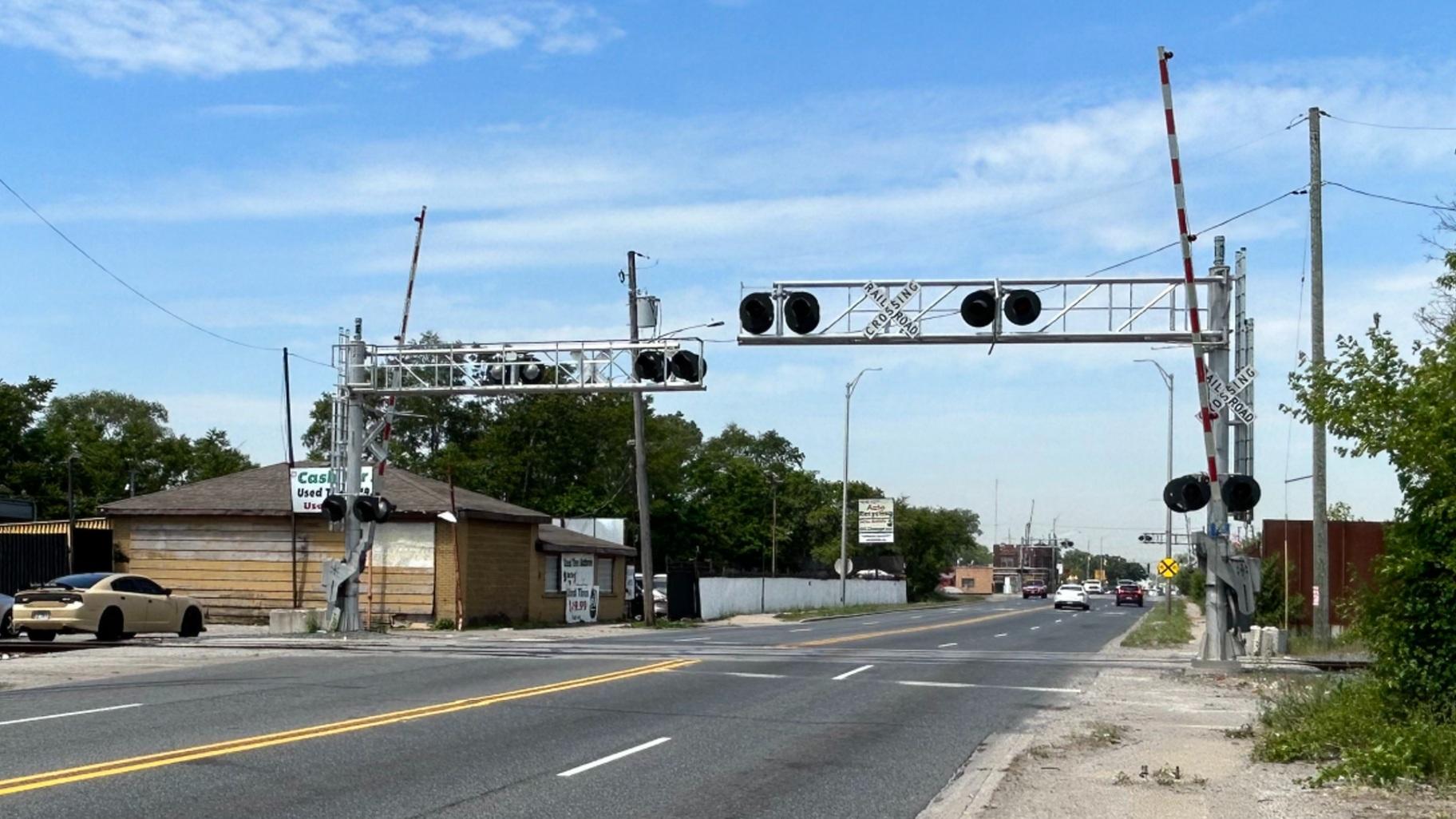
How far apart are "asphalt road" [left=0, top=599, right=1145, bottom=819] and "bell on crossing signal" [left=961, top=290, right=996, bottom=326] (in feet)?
19.6

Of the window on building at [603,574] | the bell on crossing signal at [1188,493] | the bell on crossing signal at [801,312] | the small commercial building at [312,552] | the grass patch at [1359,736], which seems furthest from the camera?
the window on building at [603,574]

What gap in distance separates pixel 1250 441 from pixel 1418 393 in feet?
33.6

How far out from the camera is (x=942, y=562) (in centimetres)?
12050

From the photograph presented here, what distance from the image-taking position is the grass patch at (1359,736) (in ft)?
36.0

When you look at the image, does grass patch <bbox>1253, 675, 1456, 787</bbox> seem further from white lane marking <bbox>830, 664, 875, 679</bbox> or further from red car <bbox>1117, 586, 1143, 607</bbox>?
red car <bbox>1117, 586, 1143, 607</bbox>

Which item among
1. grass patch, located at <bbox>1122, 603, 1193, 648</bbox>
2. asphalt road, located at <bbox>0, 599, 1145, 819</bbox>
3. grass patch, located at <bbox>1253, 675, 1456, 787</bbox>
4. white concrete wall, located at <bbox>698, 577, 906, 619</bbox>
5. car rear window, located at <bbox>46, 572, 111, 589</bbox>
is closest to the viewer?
asphalt road, located at <bbox>0, 599, 1145, 819</bbox>

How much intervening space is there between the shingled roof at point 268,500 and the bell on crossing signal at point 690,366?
36.9ft

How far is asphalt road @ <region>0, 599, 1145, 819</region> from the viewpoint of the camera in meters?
10.5

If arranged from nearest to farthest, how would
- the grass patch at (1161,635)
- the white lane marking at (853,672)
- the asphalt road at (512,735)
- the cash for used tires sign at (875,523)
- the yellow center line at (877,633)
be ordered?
the asphalt road at (512,735)
the white lane marking at (853,672)
the yellow center line at (877,633)
the grass patch at (1161,635)
the cash for used tires sign at (875,523)

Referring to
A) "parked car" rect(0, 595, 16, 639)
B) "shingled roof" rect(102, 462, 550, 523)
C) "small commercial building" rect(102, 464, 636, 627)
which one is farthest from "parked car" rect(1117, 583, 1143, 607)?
"parked car" rect(0, 595, 16, 639)

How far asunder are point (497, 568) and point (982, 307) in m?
19.5

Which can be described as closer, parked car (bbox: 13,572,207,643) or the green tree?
the green tree

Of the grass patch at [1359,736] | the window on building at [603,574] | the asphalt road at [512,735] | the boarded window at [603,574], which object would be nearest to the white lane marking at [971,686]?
the asphalt road at [512,735]

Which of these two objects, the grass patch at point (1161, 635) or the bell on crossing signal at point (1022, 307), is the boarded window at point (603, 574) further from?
the bell on crossing signal at point (1022, 307)
